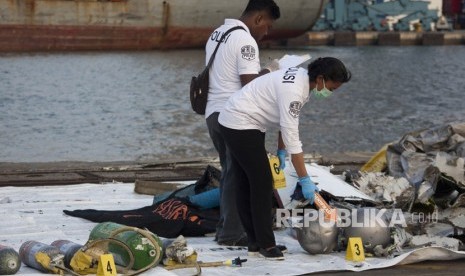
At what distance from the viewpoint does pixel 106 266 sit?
5969 mm

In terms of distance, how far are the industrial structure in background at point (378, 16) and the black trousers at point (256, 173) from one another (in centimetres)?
5973

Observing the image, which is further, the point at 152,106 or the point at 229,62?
the point at 152,106

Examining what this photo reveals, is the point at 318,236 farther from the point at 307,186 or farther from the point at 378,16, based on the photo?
the point at 378,16

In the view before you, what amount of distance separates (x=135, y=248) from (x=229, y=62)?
1.45 m

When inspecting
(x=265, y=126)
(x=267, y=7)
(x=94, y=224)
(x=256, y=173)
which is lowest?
(x=94, y=224)

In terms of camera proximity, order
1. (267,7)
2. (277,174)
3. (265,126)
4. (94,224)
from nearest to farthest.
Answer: (265,126)
(267,7)
(277,174)
(94,224)

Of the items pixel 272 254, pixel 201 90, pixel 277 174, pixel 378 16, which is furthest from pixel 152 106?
pixel 378 16

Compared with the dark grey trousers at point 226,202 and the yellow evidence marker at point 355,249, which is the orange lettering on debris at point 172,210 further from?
the yellow evidence marker at point 355,249

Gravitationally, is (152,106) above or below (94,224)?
below

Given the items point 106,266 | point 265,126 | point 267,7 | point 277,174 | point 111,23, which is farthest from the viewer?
point 111,23

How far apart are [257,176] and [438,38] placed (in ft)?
191

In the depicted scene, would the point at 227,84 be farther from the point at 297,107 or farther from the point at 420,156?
the point at 420,156

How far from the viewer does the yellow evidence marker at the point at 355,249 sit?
21.4 ft

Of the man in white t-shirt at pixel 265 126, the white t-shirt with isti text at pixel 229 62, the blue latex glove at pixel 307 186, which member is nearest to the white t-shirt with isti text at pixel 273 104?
the man in white t-shirt at pixel 265 126
